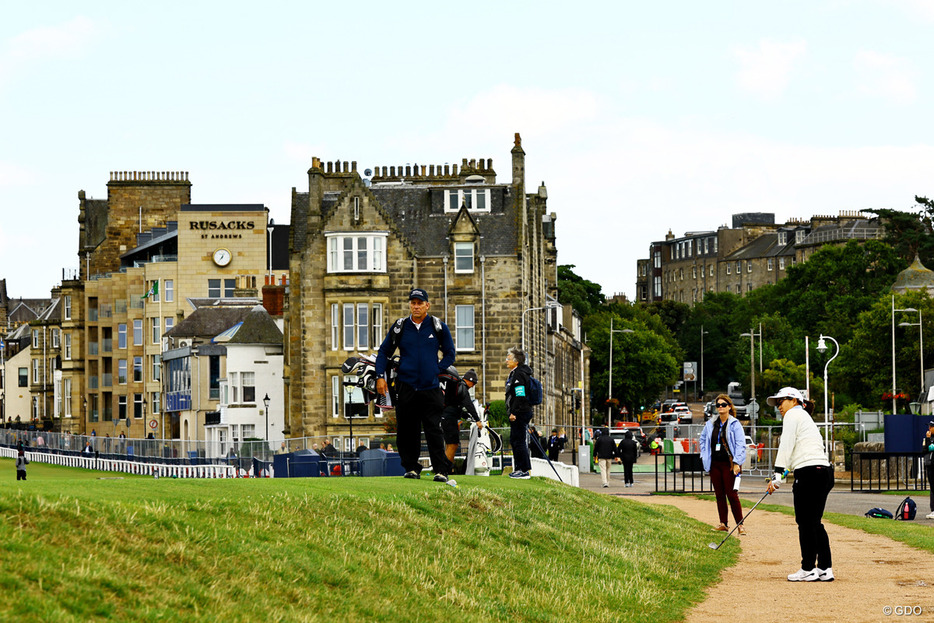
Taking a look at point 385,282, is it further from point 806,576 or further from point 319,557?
point 319,557

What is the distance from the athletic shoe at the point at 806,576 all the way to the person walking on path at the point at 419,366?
14.0ft

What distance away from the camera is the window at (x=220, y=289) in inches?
3980

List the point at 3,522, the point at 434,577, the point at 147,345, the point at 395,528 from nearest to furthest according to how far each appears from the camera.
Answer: the point at 3,522
the point at 434,577
the point at 395,528
the point at 147,345

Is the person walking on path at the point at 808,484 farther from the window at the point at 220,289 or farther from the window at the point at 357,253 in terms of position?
the window at the point at 220,289

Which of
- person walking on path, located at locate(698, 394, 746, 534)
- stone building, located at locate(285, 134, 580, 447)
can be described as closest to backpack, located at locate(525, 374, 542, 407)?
person walking on path, located at locate(698, 394, 746, 534)

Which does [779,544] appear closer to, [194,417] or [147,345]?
[194,417]

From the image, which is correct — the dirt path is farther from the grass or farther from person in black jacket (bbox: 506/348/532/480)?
person in black jacket (bbox: 506/348/532/480)

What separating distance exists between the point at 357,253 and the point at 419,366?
49526 millimetres

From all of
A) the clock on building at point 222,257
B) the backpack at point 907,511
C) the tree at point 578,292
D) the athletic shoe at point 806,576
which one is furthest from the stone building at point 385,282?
the tree at point 578,292

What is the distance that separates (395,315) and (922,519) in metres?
41.8

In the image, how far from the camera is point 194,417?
3428 inches

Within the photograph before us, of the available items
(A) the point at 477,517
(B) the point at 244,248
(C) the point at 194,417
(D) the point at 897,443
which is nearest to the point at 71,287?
(B) the point at 244,248

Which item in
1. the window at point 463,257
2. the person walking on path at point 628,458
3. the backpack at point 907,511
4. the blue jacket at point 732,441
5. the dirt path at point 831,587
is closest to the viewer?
the dirt path at point 831,587

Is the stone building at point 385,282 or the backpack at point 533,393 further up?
the stone building at point 385,282
